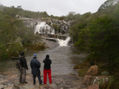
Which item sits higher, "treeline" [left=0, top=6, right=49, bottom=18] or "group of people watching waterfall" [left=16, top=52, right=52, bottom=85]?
"treeline" [left=0, top=6, right=49, bottom=18]

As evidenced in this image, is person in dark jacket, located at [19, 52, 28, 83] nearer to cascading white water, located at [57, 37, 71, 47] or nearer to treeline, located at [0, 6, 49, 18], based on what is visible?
cascading white water, located at [57, 37, 71, 47]

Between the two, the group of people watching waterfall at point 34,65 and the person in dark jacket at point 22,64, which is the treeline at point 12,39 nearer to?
the person in dark jacket at point 22,64

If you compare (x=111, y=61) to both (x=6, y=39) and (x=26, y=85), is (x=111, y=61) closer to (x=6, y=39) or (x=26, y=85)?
(x=26, y=85)

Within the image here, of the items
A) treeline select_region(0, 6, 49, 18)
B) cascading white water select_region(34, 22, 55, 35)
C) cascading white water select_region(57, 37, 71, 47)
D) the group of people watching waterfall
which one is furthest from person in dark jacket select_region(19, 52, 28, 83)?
treeline select_region(0, 6, 49, 18)

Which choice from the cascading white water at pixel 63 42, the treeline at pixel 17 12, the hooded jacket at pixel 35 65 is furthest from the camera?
the treeline at pixel 17 12

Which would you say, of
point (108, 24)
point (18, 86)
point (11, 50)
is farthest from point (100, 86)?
point (11, 50)

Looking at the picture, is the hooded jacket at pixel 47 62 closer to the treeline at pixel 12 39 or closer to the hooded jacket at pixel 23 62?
the hooded jacket at pixel 23 62

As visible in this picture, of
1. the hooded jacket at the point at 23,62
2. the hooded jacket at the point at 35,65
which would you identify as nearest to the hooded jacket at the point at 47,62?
the hooded jacket at the point at 35,65

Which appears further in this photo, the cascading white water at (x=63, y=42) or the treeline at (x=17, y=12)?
the treeline at (x=17, y=12)

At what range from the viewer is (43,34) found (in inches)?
2479

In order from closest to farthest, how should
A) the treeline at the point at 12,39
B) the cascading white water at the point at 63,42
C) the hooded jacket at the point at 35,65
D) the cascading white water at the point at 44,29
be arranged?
the hooded jacket at the point at 35,65, the treeline at the point at 12,39, the cascading white water at the point at 63,42, the cascading white water at the point at 44,29

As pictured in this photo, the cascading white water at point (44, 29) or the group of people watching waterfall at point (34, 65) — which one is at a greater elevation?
the cascading white water at point (44, 29)

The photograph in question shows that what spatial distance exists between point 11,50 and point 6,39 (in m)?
2.60

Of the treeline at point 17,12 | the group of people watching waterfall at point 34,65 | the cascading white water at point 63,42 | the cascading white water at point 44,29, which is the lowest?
the cascading white water at point 63,42
